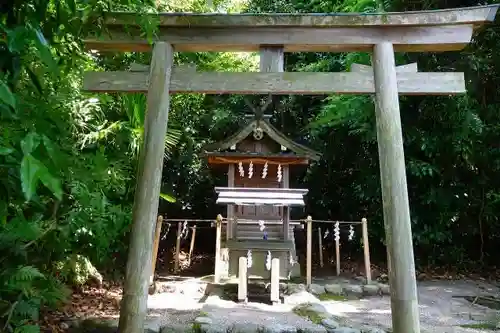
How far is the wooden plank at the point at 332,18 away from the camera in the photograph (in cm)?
401

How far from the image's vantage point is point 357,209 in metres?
12.5

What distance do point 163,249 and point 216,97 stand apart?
543 cm

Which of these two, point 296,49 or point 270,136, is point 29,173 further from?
point 270,136

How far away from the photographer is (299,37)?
13.8 ft

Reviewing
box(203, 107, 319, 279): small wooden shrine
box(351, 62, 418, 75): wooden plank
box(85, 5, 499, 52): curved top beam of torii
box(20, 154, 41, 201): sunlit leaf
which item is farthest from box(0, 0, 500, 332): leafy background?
box(351, 62, 418, 75): wooden plank

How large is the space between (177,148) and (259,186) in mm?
3956

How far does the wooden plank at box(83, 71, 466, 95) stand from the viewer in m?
4.11

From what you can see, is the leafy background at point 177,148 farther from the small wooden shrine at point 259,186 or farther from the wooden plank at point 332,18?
the small wooden shrine at point 259,186

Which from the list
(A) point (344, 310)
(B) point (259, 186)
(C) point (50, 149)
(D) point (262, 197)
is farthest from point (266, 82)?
(B) point (259, 186)

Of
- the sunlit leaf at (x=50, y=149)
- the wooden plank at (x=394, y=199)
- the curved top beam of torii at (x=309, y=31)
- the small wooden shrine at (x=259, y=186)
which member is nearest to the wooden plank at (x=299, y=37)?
the curved top beam of torii at (x=309, y=31)

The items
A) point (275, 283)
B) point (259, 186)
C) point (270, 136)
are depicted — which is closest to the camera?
point (275, 283)

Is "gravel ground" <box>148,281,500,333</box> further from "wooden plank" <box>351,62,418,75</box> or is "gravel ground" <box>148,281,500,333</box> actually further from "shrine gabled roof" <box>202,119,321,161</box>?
"wooden plank" <box>351,62,418,75</box>

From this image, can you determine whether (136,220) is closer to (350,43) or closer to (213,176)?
(350,43)

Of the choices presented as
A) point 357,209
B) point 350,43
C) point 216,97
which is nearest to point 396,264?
point 350,43
